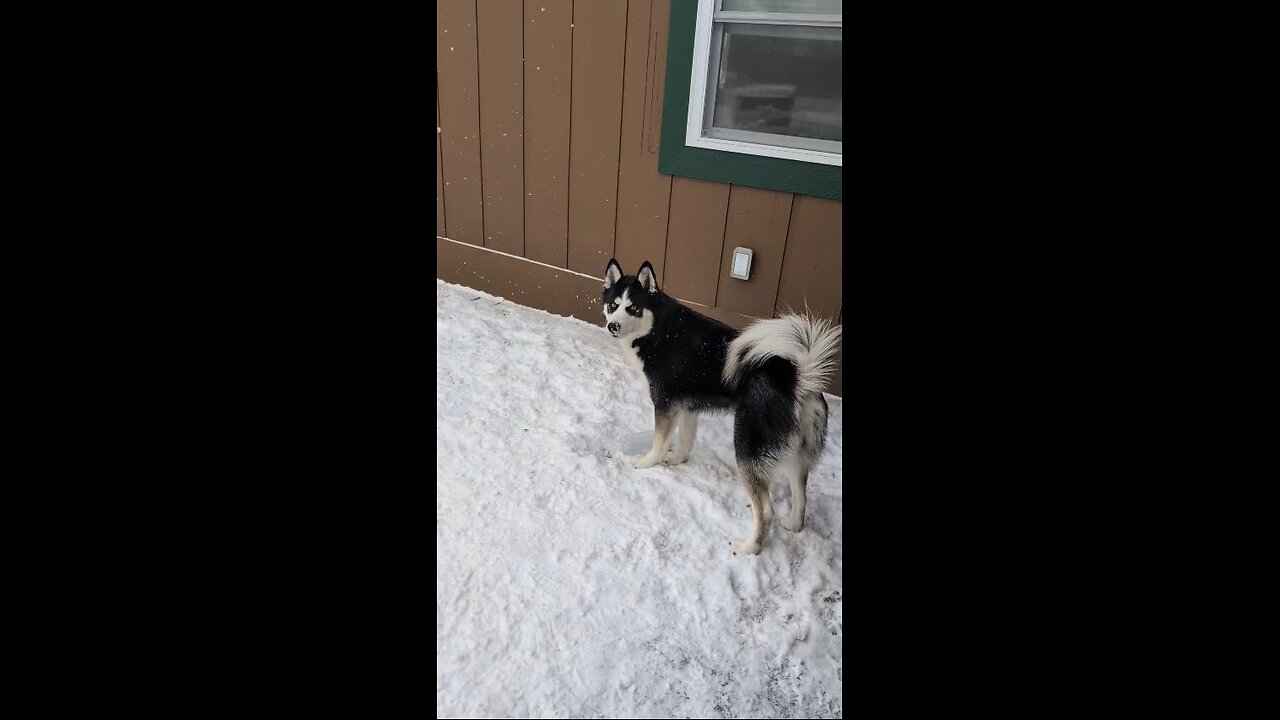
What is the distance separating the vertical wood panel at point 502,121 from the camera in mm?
3016

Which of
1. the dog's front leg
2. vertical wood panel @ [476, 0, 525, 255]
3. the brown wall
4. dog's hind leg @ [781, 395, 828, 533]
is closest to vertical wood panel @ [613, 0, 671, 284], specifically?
the brown wall

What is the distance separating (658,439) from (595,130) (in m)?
1.80

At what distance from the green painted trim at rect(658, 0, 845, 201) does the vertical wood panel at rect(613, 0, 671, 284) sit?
6 centimetres

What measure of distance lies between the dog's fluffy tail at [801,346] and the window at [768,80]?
114 cm

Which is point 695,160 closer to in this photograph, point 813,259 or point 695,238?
point 695,238

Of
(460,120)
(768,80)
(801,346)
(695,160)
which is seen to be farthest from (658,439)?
(460,120)

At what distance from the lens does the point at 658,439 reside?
2.23m
